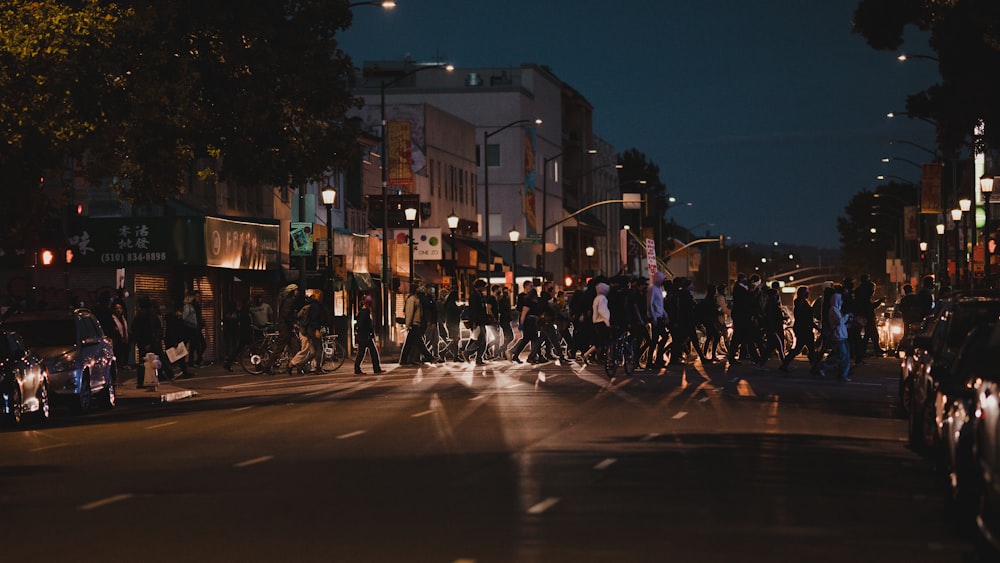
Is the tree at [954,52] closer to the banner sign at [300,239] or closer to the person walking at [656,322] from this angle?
the person walking at [656,322]

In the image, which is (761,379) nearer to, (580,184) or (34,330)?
(34,330)

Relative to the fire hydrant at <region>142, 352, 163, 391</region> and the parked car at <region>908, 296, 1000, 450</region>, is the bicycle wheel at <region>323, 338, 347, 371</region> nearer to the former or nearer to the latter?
the fire hydrant at <region>142, 352, 163, 391</region>

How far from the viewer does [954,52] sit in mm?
30703

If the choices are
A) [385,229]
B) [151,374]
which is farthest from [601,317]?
[385,229]

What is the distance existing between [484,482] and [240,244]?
34.3m

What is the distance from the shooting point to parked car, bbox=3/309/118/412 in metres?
27.1

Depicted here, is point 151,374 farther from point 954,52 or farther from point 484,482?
point 484,482

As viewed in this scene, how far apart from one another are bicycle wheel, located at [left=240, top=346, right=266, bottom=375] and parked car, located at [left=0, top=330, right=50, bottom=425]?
1393cm

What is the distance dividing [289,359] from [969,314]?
75.6 ft

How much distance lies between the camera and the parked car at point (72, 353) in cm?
2714

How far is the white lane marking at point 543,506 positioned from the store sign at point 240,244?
31869mm

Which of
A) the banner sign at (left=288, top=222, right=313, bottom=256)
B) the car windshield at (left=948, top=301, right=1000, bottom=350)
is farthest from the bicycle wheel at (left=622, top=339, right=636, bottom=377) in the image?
the car windshield at (left=948, top=301, right=1000, bottom=350)

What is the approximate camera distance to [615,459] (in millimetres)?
17203

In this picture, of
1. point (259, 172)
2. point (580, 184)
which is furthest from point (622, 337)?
point (580, 184)
